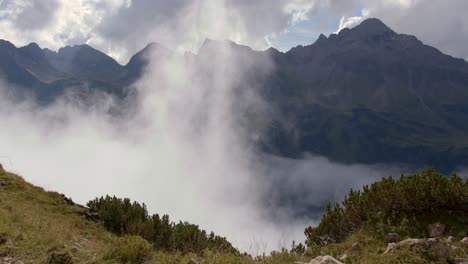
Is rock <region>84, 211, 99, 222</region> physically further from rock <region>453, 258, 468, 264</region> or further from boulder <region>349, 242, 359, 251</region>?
rock <region>453, 258, 468, 264</region>

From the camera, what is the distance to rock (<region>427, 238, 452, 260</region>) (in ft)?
30.9

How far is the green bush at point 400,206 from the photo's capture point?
14781 millimetres

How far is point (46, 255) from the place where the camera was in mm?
10258

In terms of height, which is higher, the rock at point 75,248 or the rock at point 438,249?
the rock at point 438,249

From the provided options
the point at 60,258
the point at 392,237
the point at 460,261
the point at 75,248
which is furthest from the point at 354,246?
the point at 60,258

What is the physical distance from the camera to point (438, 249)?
9.52 meters

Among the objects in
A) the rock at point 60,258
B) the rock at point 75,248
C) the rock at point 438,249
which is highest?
the rock at point 438,249

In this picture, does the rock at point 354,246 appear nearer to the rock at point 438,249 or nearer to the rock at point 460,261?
the rock at point 438,249

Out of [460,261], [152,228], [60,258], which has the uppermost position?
[152,228]

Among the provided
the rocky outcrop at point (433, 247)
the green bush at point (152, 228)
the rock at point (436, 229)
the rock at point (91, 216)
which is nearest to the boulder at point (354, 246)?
the rocky outcrop at point (433, 247)

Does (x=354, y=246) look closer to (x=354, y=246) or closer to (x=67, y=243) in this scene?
(x=354, y=246)

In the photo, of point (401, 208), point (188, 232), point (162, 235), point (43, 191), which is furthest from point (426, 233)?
point (43, 191)

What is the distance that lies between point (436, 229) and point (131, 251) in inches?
449

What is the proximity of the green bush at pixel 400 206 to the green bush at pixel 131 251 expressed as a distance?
25.4ft
